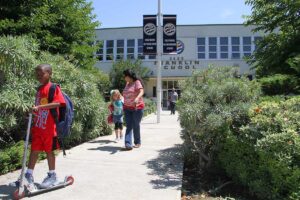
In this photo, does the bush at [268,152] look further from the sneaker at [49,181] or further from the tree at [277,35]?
the tree at [277,35]

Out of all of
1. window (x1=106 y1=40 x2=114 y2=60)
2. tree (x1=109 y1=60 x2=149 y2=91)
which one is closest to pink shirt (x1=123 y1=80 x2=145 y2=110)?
tree (x1=109 y1=60 x2=149 y2=91)

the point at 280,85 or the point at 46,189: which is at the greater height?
the point at 280,85

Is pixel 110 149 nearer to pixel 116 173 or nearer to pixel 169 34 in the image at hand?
pixel 116 173

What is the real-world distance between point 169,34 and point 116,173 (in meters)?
11.9

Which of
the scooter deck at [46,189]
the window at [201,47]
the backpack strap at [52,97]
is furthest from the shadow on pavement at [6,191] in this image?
the window at [201,47]

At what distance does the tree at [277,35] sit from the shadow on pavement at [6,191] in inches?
334

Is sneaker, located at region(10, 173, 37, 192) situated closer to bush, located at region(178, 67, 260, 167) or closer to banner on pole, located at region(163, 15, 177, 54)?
bush, located at region(178, 67, 260, 167)

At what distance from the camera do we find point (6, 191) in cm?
516

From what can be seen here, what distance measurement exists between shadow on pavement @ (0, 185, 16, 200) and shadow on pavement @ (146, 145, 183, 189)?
1906mm

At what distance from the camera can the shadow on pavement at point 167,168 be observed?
571 cm

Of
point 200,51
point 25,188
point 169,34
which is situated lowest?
point 25,188

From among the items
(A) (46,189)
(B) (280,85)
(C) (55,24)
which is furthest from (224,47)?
(A) (46,189)

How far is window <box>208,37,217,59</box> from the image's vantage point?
41094mm

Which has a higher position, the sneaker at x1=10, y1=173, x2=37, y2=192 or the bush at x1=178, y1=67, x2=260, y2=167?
the bush at x1=178, y1=67, x2=260, y2=167
